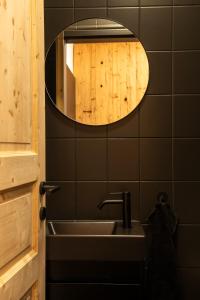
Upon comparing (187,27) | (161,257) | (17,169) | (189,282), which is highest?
(187,27)

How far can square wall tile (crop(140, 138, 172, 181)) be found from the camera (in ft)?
7.87

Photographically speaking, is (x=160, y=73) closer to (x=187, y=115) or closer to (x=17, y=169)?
(x=187, y=115)

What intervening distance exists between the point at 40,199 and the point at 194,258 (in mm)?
1085

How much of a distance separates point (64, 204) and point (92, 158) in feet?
1.02

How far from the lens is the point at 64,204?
2.44 metres

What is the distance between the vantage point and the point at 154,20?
239 cm

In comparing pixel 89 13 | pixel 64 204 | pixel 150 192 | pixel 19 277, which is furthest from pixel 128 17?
pixel 19 277

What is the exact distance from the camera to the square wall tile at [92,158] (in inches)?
95.6

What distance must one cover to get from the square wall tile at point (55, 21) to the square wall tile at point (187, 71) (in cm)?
65

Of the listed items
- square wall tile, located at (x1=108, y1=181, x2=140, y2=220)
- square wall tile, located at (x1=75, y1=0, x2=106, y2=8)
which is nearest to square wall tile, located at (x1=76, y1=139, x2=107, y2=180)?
square wall tile, located at (x1=108, y1=181, x2=140, y2=220)

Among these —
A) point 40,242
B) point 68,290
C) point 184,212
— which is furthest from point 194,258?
point 40,242

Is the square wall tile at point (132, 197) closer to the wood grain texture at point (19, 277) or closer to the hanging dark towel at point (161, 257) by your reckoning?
the hanging dark towel at point (161, 257)

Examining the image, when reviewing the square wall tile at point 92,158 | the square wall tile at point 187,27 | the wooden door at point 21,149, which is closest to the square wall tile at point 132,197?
the square wall tile at point 92,158

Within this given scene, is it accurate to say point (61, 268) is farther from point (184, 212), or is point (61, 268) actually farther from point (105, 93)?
point (105, 93)
